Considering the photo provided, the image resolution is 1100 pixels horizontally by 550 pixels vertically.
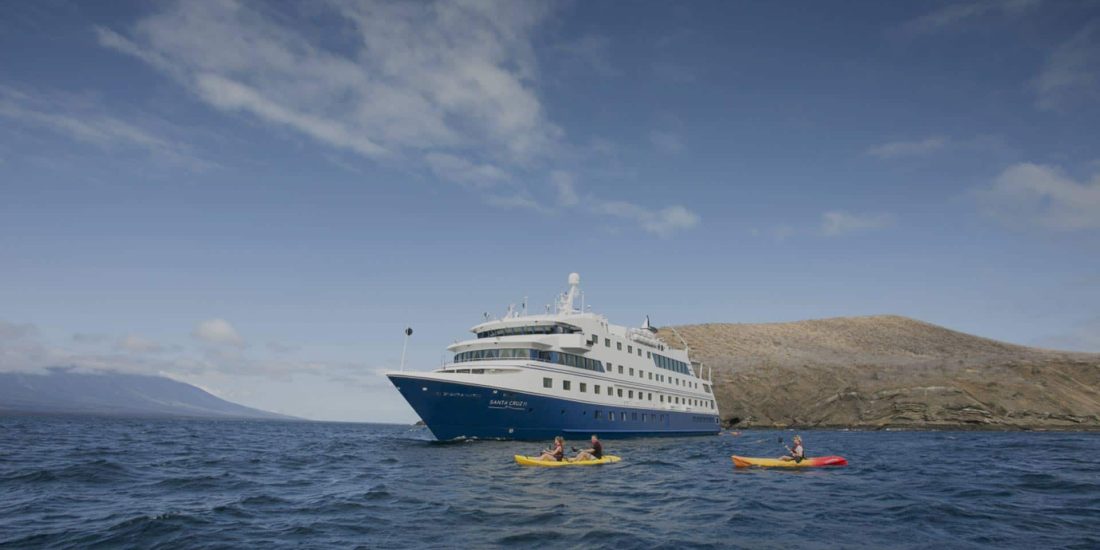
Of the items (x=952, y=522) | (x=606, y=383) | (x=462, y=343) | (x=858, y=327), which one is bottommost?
(x=952, y=522)

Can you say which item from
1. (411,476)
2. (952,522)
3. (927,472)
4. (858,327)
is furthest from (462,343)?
(858,327)

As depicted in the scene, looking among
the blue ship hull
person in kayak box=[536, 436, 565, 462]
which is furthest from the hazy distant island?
person in kayak box=[536, 436, 565, 462]

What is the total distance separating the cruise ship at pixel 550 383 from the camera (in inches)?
1321

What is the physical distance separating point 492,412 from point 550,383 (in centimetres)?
491

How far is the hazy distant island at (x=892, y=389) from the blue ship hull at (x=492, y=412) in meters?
40.0

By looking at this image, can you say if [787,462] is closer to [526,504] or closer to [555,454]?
[555,454]

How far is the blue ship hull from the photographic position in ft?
108

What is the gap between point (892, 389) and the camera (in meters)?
79.9

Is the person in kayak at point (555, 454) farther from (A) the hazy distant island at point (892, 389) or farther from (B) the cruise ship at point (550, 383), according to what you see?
(A) the hazy distant island at point (892, 389)

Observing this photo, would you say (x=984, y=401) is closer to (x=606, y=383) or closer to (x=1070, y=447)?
(x=1070, y=447)

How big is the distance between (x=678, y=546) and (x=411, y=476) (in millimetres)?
13069

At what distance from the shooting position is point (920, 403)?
74.2m

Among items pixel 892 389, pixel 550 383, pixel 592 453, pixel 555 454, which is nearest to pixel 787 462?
pixel 592 453

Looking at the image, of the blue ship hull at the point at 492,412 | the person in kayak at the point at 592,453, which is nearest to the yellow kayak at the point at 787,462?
the person in kayak at the point at 592,453
